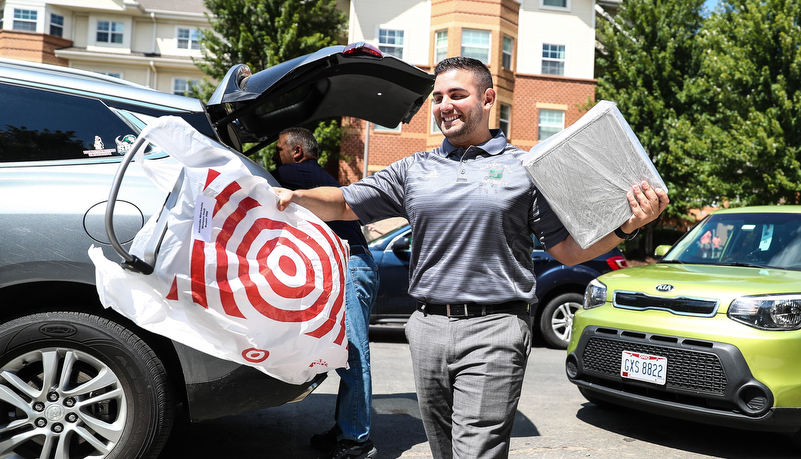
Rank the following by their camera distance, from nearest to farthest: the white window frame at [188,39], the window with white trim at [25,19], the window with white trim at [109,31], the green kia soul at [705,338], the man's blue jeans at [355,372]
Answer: the man's blue jeans at [355,372] < the green kia soul at [705,338] < the window with white trim at [25,19] < the window with white trim at [109,31] < the white window frame at [188,39]

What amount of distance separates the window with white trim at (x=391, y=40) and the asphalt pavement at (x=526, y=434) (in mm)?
22073

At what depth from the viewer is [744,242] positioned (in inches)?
215

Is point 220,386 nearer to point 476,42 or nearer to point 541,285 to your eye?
point 541,285

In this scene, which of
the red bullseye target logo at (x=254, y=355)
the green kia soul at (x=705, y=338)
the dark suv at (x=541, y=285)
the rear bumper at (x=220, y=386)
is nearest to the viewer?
the red bullseye target logo at (x=254, y=355)

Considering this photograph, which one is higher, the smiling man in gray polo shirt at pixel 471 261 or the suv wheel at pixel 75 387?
the smiling man in gray polo shirt at pixel 471 261

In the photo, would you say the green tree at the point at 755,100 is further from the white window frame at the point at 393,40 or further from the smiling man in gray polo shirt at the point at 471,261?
the smiling man in gray polo shirt at the point at 471,261

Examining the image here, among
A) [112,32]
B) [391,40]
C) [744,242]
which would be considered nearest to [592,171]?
[744,242]

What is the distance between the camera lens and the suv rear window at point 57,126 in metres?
3.11

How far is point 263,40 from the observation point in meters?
21.7

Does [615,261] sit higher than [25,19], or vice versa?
[25,19]

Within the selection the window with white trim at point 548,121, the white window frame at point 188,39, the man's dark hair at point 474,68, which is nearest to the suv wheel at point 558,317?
the man's dark hair at point 474,68

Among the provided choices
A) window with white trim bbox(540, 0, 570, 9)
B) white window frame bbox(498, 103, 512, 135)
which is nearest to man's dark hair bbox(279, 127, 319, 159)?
white window frame bbox(498, 103, 512, 135)

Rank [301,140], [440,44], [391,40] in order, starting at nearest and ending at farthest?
[301,140] < [440,44] < [391,40]

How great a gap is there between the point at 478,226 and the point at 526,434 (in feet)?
9.08
